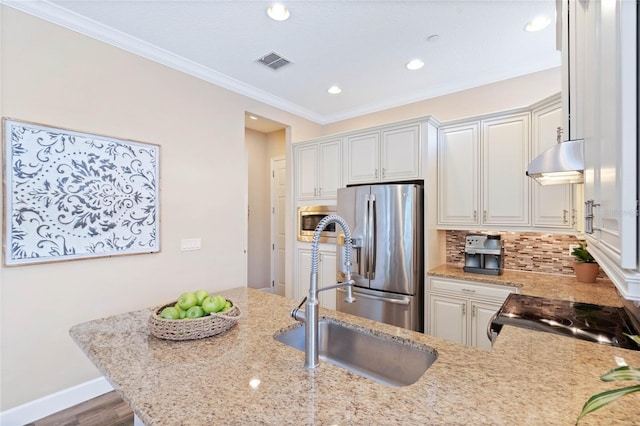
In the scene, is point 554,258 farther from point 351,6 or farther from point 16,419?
point 16,419

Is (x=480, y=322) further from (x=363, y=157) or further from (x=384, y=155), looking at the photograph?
(x=363, y=157)

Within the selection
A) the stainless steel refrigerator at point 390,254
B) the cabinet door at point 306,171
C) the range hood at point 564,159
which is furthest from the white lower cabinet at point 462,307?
the cabinet door at point 306,171

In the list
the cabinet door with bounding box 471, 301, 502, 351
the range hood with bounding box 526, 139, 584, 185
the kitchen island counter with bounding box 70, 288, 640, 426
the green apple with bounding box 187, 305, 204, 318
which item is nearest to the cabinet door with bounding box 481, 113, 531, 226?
the cabinet door with bounding box 471, 301, 502, 351

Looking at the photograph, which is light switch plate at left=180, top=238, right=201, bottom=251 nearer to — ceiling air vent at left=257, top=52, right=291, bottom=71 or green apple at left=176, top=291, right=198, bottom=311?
green apple at left=176, top=291, right=198, bottom=311

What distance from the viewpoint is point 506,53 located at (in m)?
2.66

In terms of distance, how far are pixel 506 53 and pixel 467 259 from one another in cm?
189

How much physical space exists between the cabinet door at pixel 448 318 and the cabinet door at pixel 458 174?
75 cm

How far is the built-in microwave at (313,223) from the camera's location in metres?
3.59

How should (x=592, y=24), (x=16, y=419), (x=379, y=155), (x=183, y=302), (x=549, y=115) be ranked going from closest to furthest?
(x=592, y=24) < (x=183, y=302) < (x=16, y=419) < (x=549, y=115) < (x=379, y=155)

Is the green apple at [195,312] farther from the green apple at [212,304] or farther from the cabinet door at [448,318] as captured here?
the cabinet door at [448,318]

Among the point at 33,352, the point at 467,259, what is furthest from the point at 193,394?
the point at 467,259

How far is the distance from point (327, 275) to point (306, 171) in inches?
53.0

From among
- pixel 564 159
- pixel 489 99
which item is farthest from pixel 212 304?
pixel 489 99

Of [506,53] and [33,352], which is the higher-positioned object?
[506,53]
